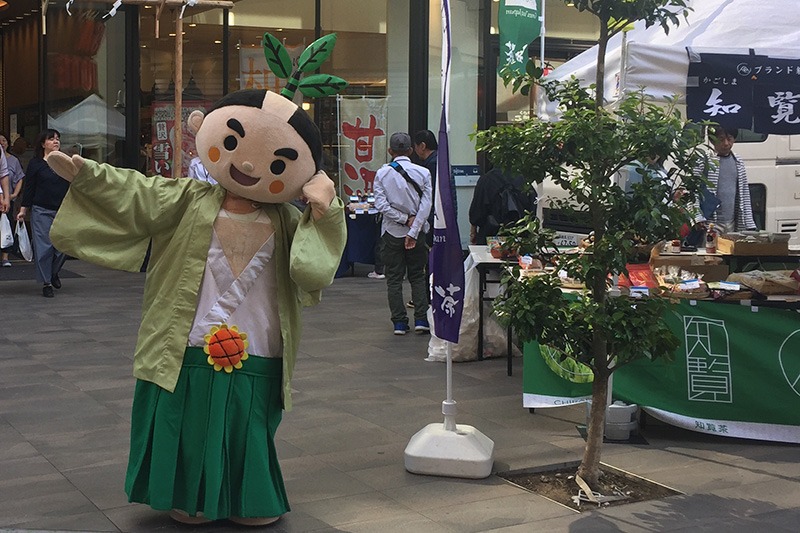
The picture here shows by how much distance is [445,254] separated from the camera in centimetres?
638

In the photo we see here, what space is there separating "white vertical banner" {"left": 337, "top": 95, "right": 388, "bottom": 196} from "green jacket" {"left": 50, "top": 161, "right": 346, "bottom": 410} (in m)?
10.9

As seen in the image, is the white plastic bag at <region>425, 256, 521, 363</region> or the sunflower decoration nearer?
the sunflower decoration

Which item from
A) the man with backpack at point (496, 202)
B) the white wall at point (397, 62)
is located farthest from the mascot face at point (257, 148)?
the white wall at point (397, 62)

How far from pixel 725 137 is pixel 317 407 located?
→ 517cm

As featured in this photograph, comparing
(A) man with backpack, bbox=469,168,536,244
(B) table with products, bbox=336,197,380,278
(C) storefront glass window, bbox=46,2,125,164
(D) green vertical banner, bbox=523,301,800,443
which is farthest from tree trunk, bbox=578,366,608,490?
(C) storefront glass window, bbox=46,2,125,164

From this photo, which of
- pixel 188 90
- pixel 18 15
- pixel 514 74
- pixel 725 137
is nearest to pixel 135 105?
pixel 188 90

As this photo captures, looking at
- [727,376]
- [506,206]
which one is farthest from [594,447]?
[506,206]

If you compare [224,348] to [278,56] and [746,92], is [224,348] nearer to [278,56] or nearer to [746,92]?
[278,56]

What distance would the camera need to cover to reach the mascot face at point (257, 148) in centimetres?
509

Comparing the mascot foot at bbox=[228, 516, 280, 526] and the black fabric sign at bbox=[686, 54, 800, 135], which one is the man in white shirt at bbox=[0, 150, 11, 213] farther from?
the mascot foot at bbox=[228, 516, 280, 526]

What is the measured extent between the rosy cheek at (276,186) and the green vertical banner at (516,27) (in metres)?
7.01

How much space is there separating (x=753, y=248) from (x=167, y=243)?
4.40m

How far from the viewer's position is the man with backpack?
1075 centimetres

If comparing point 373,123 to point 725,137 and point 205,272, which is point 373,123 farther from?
point 205,272
